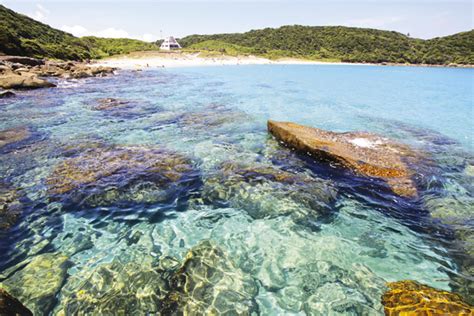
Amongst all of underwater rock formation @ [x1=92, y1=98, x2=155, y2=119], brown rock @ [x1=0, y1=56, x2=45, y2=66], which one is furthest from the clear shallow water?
brown rock @ [x1=0, y1=56, x2=45, y2=66]

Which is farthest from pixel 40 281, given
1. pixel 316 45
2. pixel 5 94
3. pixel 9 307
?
pixel 316 45

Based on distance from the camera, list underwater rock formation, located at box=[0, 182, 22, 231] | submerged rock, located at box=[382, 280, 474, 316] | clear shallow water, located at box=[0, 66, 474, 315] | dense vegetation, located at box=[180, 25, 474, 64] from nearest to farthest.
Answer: submerged rock, located at box=[382, 280, 474, 316] < clear shallow water, located at box=[0, 66, 474, 315] < underwater rock formation, located at box=[0, 182, 22, 231] < dense vegetation, located at box=[180, 25, 474, 64]

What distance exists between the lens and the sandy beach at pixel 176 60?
6431 centimetres

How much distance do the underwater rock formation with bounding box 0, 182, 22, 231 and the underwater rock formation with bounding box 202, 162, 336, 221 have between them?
170 inches

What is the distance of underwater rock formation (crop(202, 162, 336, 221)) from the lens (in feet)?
20.9

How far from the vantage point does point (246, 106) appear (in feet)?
63.9

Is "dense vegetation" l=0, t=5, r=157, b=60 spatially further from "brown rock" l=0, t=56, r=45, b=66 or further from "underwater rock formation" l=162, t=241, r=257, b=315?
"underwater rock formation" l=162, t=241, r=257, b=315

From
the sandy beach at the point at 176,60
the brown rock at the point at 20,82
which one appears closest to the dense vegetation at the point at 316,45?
the sandy beach at the point at 176,60

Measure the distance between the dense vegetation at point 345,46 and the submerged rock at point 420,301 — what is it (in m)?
104

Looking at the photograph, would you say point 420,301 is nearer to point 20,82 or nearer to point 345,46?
point 20,82

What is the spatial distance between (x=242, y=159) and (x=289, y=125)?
3140 mm

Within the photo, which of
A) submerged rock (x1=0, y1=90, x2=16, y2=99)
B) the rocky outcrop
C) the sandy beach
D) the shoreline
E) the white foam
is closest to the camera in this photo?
the white foam

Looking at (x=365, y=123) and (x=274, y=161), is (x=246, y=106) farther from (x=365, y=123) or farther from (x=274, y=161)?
(x=274, y=161)

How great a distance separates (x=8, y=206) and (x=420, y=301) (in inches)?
335
